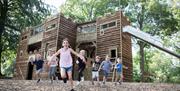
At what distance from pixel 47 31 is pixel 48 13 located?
843 cm

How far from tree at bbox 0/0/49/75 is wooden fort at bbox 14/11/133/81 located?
3.11 meters

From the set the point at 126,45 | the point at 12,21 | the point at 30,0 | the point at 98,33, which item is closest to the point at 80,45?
the point at 98,33

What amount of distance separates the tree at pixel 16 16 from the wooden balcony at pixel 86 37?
9858mm

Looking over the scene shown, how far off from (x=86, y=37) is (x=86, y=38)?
4.6 inches

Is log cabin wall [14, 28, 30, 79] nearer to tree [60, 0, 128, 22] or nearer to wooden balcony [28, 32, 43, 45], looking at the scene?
wooden balcony [28, 32, 43, 45]

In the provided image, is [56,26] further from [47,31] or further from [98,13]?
[98,13]

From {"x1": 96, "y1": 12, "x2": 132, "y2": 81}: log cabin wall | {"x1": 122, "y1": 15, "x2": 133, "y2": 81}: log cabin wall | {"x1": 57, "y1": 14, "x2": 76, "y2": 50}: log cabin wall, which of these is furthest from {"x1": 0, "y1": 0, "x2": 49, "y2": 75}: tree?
{"x1": 122, "y1": 15, "x2": 133, "y2": 81}: log cabin wall

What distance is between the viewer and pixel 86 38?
24.3 meters

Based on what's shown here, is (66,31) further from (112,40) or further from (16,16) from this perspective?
(16,16)

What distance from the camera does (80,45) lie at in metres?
26.2

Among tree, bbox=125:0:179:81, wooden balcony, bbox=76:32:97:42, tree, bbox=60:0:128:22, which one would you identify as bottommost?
wooden balcony, bbox=76:32:97:42

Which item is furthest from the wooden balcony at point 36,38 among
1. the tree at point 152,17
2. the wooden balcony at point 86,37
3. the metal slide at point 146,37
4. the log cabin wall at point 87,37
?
the tree at point 152,17

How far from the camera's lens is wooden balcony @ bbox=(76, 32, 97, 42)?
2375 centimetres

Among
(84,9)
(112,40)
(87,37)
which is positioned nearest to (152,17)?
(84,9)
